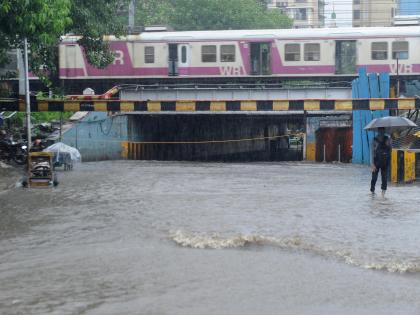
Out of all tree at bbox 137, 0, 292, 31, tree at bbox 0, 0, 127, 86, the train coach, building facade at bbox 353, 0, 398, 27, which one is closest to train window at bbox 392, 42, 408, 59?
the train coach

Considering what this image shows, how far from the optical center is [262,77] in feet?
97.6

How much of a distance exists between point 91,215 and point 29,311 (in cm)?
507

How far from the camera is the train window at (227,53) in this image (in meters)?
29.3

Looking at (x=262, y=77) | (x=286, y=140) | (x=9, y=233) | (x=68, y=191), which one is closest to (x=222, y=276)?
(x=9, y=233)

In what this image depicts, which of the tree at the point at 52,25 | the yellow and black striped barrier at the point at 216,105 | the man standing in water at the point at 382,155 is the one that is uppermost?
the tree at the point at 52,25

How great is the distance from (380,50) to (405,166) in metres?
12.9

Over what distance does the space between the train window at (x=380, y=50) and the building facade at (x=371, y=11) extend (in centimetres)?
7042

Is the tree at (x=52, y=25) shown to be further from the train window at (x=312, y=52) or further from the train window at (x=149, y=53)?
the train window at (x=312, y=52)

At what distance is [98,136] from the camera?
2642cm

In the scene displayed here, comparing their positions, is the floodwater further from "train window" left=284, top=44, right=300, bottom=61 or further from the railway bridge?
"train window" left=284, top=44, right=300, bottom=61

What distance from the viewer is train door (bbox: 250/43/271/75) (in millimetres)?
29422

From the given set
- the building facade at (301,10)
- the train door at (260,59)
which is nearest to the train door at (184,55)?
the train door at (260,59)

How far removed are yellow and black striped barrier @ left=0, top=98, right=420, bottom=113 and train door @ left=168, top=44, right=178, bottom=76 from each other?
9.13m

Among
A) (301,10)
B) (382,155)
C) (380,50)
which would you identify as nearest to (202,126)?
(380,50)
